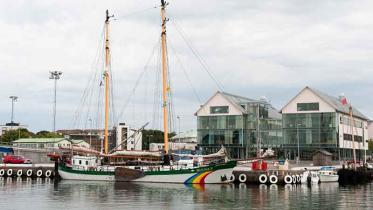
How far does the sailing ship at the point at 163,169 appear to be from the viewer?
6347 cm

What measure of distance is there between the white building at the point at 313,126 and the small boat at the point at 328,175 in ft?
105

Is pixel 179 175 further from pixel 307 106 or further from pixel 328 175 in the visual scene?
pixel 307 106

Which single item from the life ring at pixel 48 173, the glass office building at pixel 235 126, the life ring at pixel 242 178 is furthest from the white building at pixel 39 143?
the life ring at pixel 242 178

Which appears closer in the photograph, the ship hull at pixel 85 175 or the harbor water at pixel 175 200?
the harbor water at pixel 175 200

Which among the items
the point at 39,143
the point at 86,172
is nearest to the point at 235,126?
the point at 86,172

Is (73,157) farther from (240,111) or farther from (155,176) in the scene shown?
(240,111)

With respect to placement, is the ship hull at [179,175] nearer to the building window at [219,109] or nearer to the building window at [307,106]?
the building window at [307,106]

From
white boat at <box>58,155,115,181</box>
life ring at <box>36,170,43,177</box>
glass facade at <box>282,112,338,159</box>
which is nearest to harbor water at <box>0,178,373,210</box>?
white boat at <box>58,155,115,181</box>

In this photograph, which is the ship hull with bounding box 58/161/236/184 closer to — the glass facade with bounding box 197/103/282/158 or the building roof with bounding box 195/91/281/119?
the glass facade with bounding box 197/103/282/158

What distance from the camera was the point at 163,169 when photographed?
65.3 metres

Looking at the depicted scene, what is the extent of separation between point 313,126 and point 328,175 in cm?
3540

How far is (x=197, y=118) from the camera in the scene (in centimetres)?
11825

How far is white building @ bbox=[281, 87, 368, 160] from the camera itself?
348 feet

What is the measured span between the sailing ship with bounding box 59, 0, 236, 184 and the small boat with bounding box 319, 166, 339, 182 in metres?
15.0
